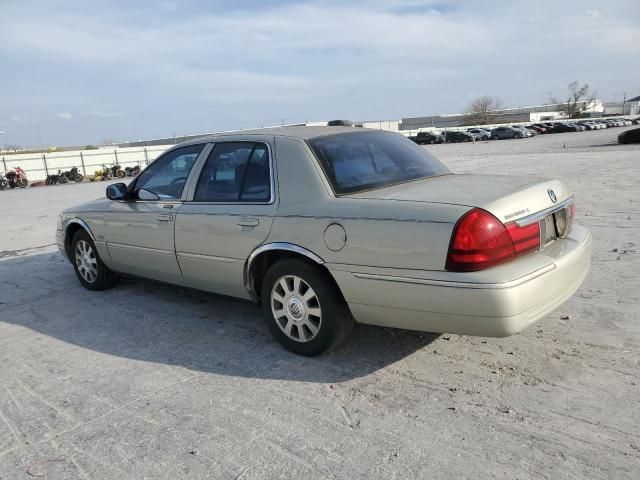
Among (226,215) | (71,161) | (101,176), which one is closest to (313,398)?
(226,215)

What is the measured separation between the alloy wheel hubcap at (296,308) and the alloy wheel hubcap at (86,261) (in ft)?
9.21

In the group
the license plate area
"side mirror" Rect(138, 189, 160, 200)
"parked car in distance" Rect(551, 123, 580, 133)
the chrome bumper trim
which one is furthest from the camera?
"parked car in distance" Rect(551, 123, 580, 133)

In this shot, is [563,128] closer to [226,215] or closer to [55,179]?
[55,179]

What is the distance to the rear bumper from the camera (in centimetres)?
295

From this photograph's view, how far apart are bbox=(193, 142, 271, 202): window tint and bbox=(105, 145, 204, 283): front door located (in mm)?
256

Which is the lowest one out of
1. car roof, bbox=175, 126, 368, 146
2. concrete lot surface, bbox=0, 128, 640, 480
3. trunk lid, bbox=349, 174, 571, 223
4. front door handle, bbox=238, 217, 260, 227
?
concrete lot surface, bbox=0, 128, 640, 480

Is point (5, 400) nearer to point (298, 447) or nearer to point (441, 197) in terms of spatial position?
point (298, 447)

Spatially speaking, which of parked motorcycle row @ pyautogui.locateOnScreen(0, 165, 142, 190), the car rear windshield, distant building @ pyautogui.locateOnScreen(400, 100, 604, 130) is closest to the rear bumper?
the car rear windshield

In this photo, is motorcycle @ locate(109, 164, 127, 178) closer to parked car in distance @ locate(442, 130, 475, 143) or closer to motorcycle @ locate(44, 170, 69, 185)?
motorcycle @ locate(44, 170, 69, 185)

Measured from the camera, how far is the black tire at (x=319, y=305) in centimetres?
354

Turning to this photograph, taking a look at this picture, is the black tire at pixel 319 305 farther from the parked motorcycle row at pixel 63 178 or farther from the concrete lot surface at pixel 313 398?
the parked motorcycle row at pixel 63 178

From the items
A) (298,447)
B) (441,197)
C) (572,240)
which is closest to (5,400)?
(298,447)

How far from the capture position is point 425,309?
315 cm

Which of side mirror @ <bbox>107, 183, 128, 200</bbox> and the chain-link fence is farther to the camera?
the chain-link fence
